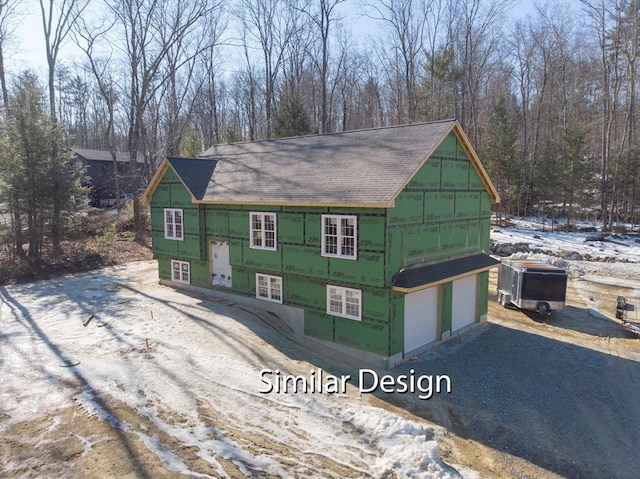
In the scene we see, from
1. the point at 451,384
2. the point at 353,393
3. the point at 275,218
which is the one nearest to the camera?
the point at 353,393

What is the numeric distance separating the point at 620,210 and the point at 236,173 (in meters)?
34.9

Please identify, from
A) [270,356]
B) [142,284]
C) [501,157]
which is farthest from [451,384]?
[501,157]

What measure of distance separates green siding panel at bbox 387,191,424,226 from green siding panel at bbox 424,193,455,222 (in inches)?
12.8

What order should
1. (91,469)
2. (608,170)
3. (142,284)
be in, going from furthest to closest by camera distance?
1. (608,170)
2. (142,284)
3. (91,469)

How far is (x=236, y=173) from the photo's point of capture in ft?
61.5

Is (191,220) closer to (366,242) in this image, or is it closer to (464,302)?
(366,242)

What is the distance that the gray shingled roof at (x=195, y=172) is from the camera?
18.6 meters

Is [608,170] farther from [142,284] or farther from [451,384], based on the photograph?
[142,284]

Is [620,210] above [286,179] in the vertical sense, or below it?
below

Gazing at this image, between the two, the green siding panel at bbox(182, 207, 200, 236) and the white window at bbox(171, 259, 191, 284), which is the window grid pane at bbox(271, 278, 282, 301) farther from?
the white window at bbox(171, 259, 191, 284)

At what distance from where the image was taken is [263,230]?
54.2ft

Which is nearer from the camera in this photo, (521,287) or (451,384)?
(451,384)

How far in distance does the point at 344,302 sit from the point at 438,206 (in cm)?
455

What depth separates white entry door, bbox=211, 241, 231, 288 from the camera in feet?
60.3
